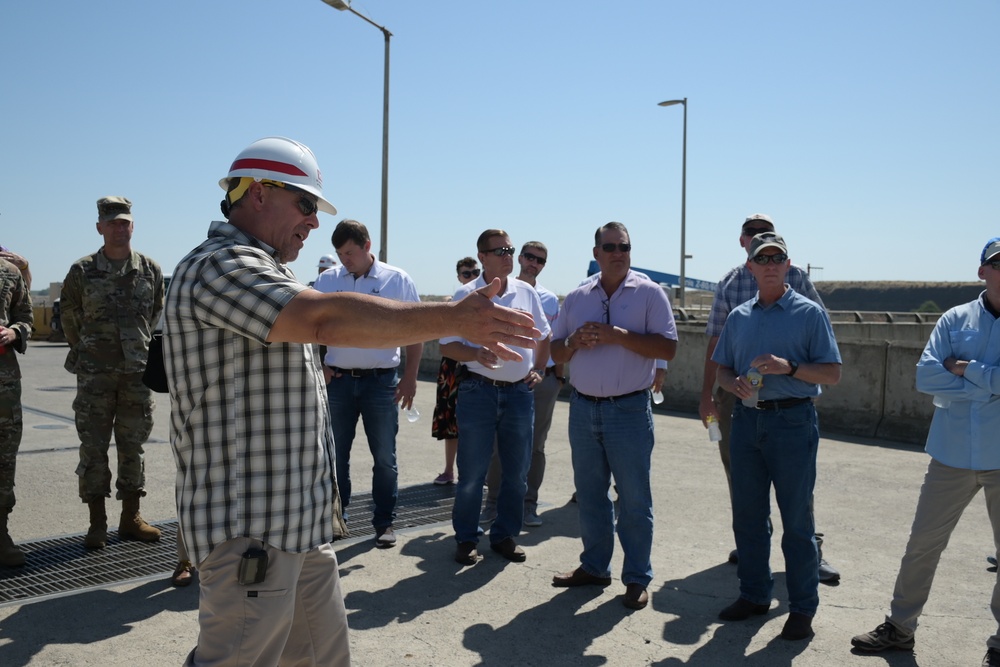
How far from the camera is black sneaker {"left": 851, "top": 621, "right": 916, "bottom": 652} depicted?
14.4 feet

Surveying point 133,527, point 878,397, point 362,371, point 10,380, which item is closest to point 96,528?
point 133,527

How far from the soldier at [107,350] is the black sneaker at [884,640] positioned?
4.73 meters

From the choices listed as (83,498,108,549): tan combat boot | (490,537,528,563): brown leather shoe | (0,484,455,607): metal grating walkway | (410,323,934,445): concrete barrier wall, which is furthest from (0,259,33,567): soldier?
(410,323,934,445): concrete barrier wall

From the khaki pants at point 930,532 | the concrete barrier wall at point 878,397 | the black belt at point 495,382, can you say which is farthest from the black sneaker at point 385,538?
the concrete barrier wall at point 878,397

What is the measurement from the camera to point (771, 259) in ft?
15.7

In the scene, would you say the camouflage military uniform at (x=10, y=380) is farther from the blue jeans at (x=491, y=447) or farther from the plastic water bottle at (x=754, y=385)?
the plastic water bottle at (x=754, y=385)

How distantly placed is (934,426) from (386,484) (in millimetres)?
3662

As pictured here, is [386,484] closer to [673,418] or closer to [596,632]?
[596,632]

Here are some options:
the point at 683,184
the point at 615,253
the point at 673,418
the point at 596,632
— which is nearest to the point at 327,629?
the point at 596,632

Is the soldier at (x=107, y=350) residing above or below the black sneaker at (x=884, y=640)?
above

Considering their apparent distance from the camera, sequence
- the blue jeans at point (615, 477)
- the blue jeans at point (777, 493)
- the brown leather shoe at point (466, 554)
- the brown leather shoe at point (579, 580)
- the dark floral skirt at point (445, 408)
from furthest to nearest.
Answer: the dark floral skirt at point (445, 408)
the brown leather shoe at point (466, 554)
the brown leather shoe at point (579, 580)
the blue jeans at point (615, 477)
the blue jeans at point (777, 493)

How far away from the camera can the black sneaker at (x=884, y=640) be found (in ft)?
14.4

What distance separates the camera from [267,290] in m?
2.44

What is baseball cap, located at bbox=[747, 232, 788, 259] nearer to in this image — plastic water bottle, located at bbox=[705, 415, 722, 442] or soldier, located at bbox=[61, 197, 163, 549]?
plastic water bottle, located at bbox=[705, 415, 722, 442]
